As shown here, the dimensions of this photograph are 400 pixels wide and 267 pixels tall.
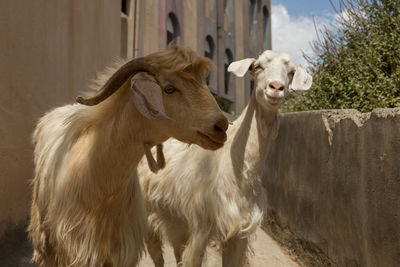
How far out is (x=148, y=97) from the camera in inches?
96.9

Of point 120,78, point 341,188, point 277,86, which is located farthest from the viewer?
point 341,188

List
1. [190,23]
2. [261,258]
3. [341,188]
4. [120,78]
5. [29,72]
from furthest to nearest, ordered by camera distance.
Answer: [190,23]
[261,258]
[29,72]
[341,188]
[120,78]

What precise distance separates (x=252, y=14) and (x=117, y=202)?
2200 cm

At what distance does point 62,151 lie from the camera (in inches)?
121

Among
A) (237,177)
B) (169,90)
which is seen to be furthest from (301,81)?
(169,90)

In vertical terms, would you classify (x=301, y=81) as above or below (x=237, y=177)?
above

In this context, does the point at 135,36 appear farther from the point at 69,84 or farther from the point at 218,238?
the point at 218,238

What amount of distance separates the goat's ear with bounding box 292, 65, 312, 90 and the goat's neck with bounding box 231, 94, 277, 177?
1.11ft

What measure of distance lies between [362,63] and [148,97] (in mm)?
3743

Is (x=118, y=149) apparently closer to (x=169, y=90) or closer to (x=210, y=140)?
(x=169, y=90)

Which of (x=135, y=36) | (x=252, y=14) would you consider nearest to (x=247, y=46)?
(x=252, y=14)

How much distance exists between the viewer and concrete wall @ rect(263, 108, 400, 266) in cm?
324

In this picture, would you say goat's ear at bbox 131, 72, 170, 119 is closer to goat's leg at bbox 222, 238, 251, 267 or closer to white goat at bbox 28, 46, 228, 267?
white goat at bbox 28, 46, 228, 267

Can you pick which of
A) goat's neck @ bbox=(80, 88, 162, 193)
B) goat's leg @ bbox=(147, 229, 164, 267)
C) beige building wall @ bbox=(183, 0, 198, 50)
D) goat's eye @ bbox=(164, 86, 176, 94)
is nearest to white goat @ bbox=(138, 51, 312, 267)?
goat's leg @ bbox=(147, 229, 164, 267)
